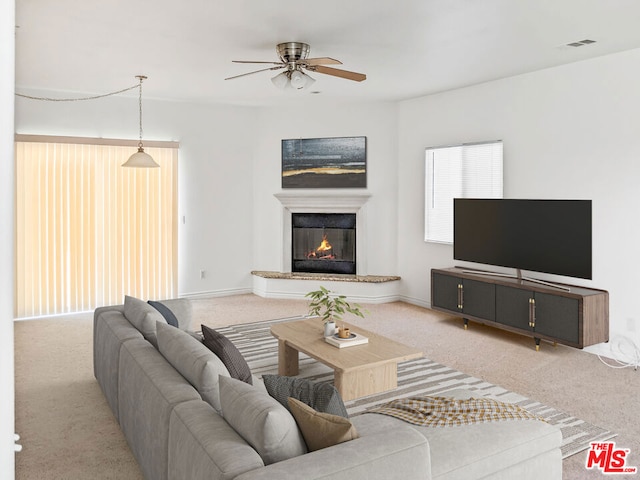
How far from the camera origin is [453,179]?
20.7 ft

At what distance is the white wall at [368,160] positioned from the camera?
7121 mm

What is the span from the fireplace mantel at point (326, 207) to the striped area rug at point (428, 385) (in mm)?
2306

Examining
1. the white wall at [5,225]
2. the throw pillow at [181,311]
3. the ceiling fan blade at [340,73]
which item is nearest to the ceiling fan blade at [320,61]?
the ceiling fan blade at [340,73]

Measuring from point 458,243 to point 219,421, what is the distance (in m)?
4.44

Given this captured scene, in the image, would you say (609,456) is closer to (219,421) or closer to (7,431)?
(219,421)

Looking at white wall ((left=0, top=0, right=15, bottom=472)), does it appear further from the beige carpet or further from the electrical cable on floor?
the electrical cable on floor

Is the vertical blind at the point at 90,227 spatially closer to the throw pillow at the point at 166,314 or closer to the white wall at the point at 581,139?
the throw pillow at the point at 166,314

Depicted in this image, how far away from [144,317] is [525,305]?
11.2ft

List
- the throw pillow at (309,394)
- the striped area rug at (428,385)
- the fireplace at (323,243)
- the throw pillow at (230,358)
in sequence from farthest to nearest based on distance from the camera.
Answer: the fireplace at (323,243) → the striped area rug at (428,385) → the throw pillow at (230,358) → the throw pillow at (309,394)

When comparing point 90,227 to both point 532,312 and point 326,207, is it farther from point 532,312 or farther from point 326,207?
point 532,312

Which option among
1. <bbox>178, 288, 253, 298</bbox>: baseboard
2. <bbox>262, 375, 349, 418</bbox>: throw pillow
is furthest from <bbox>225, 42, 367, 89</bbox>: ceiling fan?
<bbox>178, 288, 253, 298</bbox>: baseboard

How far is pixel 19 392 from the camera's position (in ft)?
12.6

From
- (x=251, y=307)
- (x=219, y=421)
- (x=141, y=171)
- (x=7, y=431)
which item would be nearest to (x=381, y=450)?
(x=219, y=421)

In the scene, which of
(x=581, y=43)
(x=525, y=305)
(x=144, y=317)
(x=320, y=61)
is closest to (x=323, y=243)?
A: (x=525, y=305)
